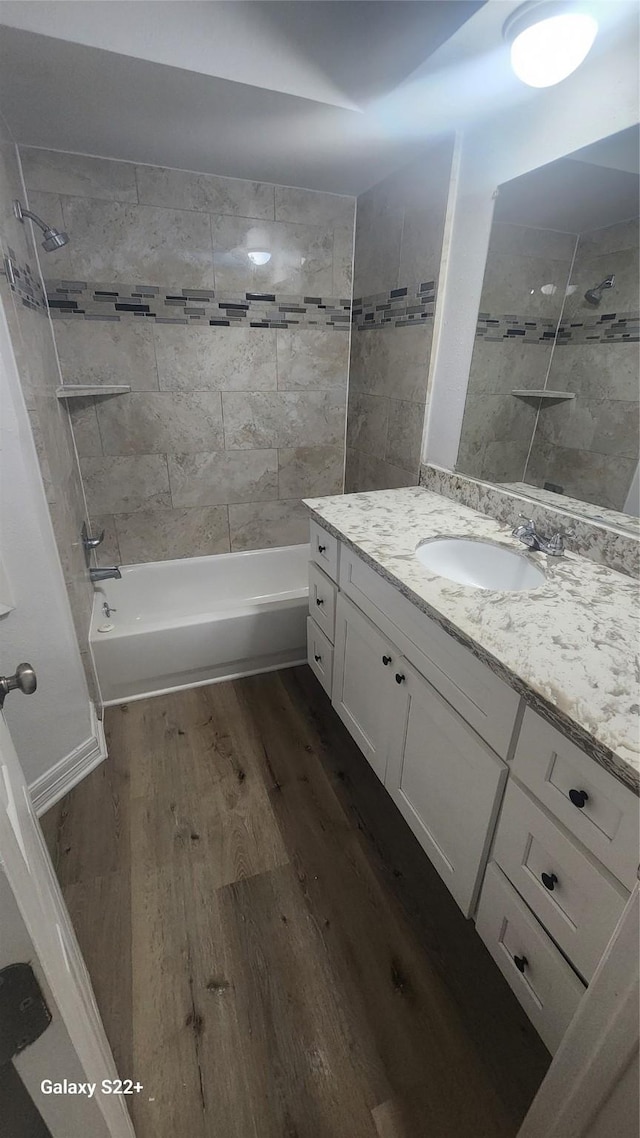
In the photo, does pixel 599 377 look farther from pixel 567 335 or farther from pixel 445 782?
pixel 445 782

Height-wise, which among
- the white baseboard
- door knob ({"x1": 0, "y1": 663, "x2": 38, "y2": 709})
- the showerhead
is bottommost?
the white baseboard

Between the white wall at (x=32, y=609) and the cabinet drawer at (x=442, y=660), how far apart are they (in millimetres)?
927

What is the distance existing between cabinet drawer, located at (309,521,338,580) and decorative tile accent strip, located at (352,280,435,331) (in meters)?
0.94

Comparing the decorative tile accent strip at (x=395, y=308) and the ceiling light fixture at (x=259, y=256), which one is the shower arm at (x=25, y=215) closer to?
the ceiling light fixture at (x=259, y=256)

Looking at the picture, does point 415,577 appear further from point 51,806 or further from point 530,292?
point 51,806

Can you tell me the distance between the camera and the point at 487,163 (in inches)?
59.1

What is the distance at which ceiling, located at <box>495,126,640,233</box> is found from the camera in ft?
3.72

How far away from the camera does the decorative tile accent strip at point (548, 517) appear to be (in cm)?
121

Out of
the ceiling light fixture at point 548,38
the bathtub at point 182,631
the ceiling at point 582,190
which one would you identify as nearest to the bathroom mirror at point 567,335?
the ceiling at point 582,190

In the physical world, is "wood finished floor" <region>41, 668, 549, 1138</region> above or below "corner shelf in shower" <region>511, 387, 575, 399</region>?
below

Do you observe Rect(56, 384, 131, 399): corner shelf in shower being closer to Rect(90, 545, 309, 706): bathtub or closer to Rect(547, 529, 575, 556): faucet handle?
Rect(90, 545, 309, 706): bathtub

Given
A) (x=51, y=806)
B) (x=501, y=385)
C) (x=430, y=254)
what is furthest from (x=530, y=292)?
(x=51, y=806)

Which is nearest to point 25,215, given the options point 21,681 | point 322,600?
point 322,600

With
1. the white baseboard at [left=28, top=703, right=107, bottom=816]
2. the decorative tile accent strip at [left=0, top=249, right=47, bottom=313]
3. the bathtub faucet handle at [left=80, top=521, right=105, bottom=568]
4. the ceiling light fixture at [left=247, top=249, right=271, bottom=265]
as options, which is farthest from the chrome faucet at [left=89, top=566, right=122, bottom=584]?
the ceiling light fixture at [left=247, top=249, right=271, bottom=265]
